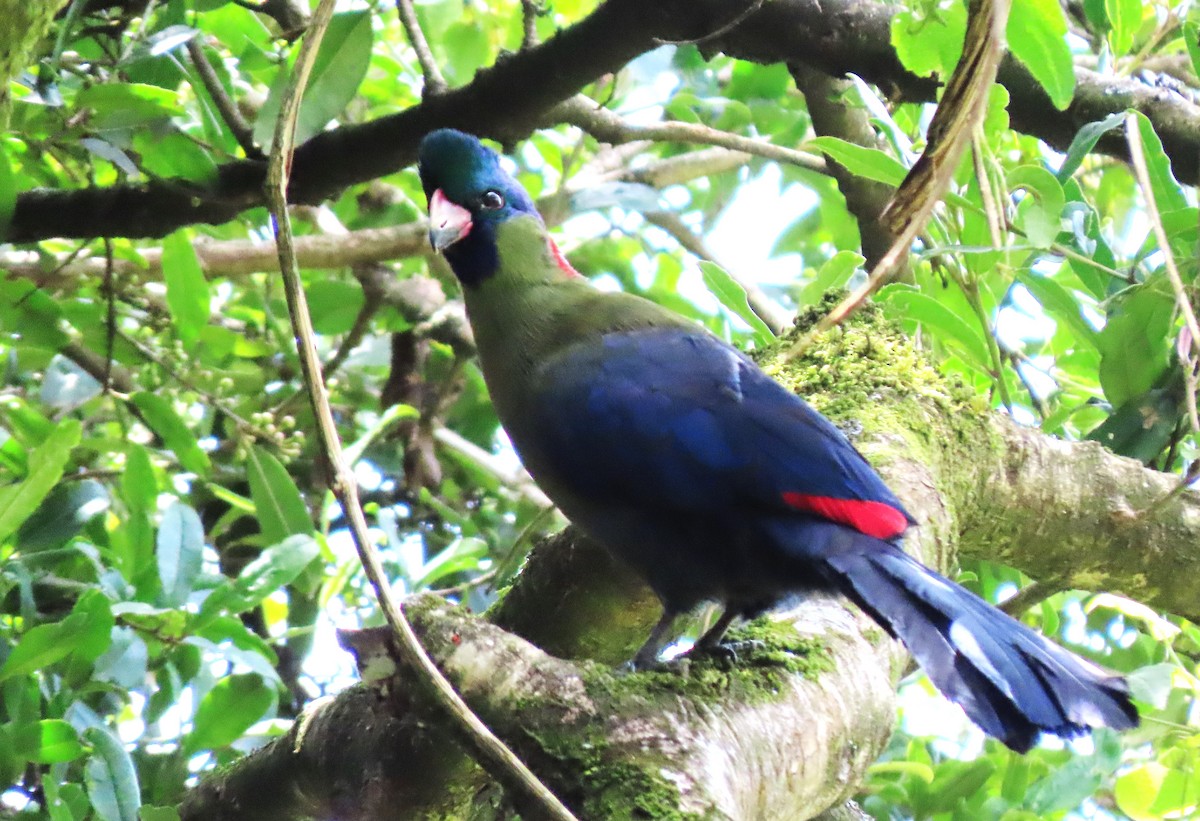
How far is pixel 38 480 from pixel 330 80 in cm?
80

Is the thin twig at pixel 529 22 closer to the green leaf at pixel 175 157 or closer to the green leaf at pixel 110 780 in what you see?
the green leaf at pixel 175 157

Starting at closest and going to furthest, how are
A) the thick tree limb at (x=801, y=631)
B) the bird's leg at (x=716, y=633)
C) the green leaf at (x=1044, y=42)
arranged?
the thick tree limb at (x=801, y=631) < the bird's leg at (x=716, y=633) < the green leaf at (x=1044, y=42)

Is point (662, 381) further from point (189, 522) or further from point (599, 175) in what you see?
point (599, 175)

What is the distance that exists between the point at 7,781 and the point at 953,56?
159cm

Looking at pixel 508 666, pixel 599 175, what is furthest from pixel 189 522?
pixel 599 175

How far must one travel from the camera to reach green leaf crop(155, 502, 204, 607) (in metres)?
1.81

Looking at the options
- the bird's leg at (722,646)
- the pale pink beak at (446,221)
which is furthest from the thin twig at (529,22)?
the bird's leg at (722,646)

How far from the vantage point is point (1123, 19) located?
196 cm

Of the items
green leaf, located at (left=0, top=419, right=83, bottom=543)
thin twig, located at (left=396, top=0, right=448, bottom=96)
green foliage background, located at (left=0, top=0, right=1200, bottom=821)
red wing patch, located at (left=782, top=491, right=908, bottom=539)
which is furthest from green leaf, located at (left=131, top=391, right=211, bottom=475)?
red wing patch, located at (left=782, top=491, right=908, bottom=539)

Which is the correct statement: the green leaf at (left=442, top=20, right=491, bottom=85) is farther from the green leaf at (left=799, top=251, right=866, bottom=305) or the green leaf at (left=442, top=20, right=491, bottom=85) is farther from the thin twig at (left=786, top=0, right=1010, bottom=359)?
the thin twig at (left=786, top=0, right=1010, bottom=359)

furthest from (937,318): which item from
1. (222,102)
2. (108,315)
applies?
(108,315)

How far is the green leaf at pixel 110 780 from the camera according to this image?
4.85 feet

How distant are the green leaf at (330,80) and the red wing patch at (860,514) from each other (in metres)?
1.00

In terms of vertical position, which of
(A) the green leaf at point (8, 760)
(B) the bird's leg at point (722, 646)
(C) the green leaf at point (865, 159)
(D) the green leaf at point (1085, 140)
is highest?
(C) the green leaf at point (865, 159)
